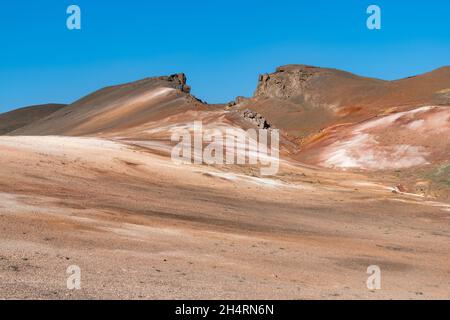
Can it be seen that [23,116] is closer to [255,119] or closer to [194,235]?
[255,119]

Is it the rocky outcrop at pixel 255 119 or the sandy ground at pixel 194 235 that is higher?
the rocky outcrop at pixel 255 119

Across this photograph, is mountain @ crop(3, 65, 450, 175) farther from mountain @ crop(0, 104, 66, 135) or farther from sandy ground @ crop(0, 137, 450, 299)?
mountain @ crop(0, 104, 66, 135)

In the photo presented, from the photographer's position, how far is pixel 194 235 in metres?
17.6

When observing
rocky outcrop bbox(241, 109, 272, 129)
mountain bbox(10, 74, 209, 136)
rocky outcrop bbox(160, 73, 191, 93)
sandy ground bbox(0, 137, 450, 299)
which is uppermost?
rocky outcrop bbox(160, 73, 191, 93)

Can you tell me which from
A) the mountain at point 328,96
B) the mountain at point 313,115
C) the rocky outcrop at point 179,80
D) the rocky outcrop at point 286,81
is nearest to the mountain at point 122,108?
the rocky outcrop at point 179,80

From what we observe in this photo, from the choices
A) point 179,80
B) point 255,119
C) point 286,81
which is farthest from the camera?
point 286,81

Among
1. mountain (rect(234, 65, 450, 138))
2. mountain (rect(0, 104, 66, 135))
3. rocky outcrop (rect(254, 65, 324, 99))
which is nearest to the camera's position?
mountain (rect(234, 65, 450, 138))

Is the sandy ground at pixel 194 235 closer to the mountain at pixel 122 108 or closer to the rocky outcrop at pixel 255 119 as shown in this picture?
the rocky outcrop at pixel 255 119

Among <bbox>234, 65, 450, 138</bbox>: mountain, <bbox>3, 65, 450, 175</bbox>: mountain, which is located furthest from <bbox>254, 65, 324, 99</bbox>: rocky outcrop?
<bbox>3, 65, 450, 175</bbox>: mountain

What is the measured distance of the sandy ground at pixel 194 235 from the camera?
1200cm

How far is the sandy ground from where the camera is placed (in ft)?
39.4

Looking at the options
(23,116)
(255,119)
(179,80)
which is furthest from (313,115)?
(23,116)

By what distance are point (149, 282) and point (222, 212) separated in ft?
40.2
